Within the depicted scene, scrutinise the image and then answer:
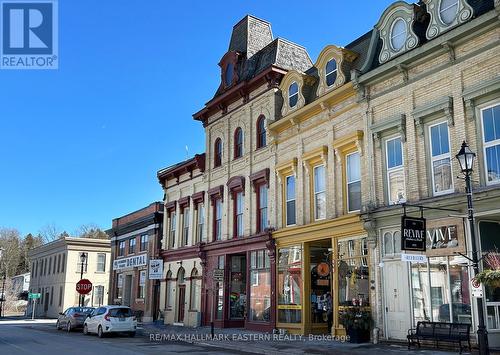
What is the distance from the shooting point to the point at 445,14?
1614cm

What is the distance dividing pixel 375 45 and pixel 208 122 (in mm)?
13635

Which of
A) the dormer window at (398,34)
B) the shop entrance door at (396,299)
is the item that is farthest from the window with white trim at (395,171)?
the dormer window at (398,34)

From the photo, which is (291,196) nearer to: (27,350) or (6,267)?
(27,350)

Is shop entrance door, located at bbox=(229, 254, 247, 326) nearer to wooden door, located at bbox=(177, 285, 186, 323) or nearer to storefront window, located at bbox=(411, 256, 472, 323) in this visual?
wooden door, located at bbox=(177, 285, 186, 323)

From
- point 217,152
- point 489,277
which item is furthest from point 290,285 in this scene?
point 489,277

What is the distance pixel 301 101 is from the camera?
73.8 feet

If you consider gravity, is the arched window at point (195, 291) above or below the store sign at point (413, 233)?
below

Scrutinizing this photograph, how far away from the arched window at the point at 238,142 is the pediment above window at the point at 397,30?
10640 millimetres

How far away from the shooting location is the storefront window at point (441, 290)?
1460cm

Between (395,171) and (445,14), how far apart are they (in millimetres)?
5251

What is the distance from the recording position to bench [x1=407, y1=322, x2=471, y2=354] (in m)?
13.9

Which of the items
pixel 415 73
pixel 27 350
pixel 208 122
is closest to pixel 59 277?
pixel 208 122

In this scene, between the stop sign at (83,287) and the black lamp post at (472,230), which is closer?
the black lamp post at (472,230)

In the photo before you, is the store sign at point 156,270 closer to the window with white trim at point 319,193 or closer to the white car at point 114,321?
the white car at point 114,321
